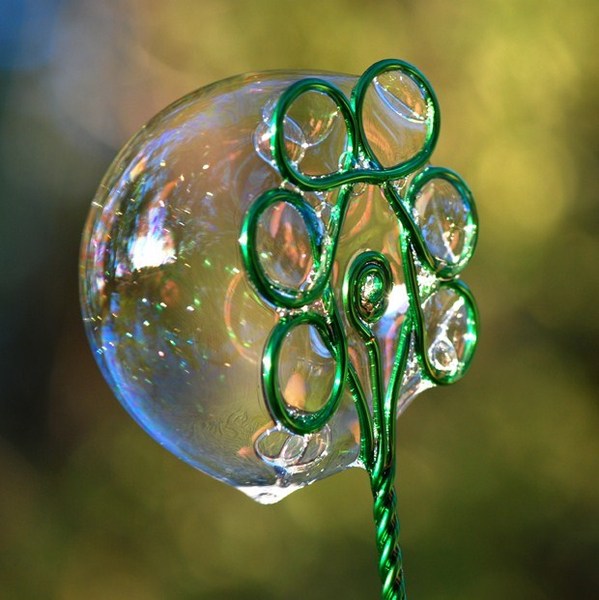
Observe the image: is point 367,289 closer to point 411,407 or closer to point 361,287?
point 361,287

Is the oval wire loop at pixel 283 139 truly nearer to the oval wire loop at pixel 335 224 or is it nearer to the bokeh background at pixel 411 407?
the oval wire loop at pixel 335 224

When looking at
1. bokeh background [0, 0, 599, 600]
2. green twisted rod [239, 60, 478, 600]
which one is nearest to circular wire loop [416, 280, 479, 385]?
green twisted rod [239, 60, 478, 600]

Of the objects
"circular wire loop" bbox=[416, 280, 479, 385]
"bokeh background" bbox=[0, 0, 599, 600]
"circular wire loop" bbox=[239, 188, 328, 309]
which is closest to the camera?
"circular wire loop" bbox=[239, 188, 328, 309]

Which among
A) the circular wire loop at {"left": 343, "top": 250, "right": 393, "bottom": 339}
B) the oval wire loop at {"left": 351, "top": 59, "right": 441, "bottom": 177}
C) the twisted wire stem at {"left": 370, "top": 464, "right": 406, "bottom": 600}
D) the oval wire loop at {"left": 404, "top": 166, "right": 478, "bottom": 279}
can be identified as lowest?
the twisted wire stem at {"left": 370, "top": 464, "right": 406, "bottom": 600}

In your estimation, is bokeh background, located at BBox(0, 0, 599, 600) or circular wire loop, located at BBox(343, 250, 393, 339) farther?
bokeh background, located at BBox(0, 0, 599, 600)

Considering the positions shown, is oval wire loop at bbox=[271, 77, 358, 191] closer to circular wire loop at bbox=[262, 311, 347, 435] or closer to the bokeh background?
circular wire loop at bbox=[262, 311, 347, 435]

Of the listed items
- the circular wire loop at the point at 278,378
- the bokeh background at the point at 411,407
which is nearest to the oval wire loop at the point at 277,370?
the circular wire loop at the point at 278,378

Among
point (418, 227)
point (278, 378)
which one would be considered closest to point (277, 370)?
point (278, 378)

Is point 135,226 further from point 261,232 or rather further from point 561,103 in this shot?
point 561,103
